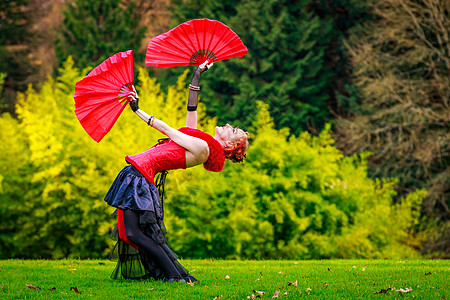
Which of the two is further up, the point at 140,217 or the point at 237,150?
the point at 237,150

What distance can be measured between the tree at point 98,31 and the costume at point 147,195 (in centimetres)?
1742

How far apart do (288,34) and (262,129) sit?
1113cm

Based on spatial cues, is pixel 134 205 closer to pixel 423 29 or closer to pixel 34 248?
pixel 34 248

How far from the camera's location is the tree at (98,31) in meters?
22.1

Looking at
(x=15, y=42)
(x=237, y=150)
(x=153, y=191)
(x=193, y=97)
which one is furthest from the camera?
(x=15, y=42)

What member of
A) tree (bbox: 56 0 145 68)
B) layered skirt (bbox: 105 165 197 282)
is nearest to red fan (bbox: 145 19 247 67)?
layered skirt (bbox: 105 165 197 282)

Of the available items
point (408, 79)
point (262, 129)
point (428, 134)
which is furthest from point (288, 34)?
point (262, 129)

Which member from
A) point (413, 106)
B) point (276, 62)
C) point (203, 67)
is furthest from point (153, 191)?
point (276, 62)

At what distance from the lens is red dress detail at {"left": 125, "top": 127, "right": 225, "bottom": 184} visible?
15.9 feet

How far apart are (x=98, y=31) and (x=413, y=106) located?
12239mm

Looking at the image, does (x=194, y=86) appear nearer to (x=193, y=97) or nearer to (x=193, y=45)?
(x=193, y=97)

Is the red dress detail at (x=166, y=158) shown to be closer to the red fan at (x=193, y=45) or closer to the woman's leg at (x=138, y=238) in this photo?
the woman's leg at (x=138, y=238)

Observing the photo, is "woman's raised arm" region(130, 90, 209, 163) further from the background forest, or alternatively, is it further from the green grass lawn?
the background forest

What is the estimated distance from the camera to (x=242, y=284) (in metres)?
4.98
